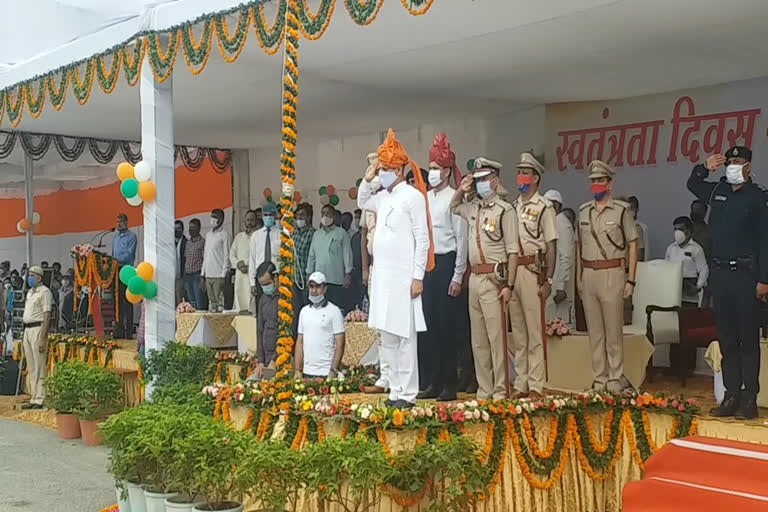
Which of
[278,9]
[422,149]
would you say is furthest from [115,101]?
[278,9]

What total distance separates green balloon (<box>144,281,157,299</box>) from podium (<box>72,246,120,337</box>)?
4078 millimetres

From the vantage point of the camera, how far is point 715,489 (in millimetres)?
5020

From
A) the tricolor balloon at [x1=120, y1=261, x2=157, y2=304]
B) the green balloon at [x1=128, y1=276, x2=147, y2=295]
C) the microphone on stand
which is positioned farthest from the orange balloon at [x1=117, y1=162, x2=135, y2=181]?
the microphone on stand

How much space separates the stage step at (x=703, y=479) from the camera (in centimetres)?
492

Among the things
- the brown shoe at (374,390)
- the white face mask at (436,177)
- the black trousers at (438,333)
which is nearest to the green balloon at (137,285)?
the brown shoe at (374,390)

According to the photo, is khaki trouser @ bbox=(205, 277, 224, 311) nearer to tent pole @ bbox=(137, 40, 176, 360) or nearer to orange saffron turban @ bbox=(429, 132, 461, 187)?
tent pole @ bbox=(137, 40, 176, 360)

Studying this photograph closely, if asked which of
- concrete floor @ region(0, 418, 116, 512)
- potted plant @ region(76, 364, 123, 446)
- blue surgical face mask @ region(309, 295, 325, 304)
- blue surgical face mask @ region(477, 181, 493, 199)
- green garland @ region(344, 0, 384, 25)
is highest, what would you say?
green garland @ region(344, 0, 384, 25)

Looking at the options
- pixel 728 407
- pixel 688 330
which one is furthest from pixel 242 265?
pixel 728 407

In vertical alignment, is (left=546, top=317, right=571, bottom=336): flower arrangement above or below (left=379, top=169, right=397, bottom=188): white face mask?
below

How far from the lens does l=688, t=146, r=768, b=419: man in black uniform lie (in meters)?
5.98

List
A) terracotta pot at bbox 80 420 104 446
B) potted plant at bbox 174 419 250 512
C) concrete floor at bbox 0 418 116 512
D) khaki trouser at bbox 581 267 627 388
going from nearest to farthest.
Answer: potted plant at bbox 174 419 250 512, khaki trouser at bbox 581 267 627 388, concrete floor at bbox 0 418 116 512, terracotta pot at bbox 80 420 104 446

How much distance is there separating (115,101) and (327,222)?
9.80 feet

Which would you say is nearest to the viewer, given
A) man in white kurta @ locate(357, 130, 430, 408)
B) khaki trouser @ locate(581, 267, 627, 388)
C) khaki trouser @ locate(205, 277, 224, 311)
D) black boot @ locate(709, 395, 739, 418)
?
man in white kurta @ locate(357, 130, 430, 408)

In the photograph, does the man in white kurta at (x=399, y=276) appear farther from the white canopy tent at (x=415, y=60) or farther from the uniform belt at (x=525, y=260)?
the white canopy tent at (x=415, y=60)
